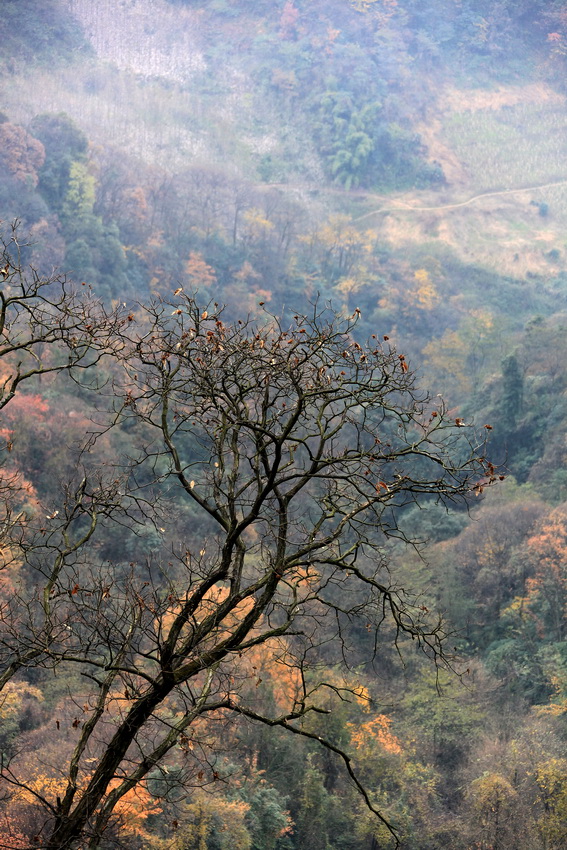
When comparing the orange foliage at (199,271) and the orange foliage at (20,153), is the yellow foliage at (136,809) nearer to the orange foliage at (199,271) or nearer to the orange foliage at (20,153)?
the orange foliage at (199,271)

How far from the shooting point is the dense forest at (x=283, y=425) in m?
6.97

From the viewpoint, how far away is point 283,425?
9.30 metres

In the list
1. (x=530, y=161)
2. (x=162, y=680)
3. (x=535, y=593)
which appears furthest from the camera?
(x=530, y=161)

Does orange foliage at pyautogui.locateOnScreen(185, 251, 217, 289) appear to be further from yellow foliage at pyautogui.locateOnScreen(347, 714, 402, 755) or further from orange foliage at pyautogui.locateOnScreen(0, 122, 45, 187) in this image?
yellow foliage at pyautogui.locateOnScreen(347, 714, 402, 755)

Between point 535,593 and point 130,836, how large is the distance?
1887 cm

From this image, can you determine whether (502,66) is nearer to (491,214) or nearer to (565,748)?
(491,214)

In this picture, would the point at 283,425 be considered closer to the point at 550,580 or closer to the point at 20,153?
the point at 550,580

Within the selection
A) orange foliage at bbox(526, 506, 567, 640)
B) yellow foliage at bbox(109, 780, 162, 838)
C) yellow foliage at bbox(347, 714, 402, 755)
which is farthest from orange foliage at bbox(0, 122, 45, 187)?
yellow foliage at bbox(109, 780, 162, 838)

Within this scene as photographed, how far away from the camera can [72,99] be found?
6819 cm

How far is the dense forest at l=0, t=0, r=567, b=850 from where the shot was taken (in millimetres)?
6973

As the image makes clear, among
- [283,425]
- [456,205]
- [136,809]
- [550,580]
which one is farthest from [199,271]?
[283,425]

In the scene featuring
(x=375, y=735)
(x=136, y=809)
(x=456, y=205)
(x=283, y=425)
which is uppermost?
(x=456, y=205)

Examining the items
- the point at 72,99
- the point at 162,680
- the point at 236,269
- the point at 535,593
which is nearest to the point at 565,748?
the point at 535,593

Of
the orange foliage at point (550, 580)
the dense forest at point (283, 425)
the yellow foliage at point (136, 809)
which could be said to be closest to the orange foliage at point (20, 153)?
the dense forest at point (283, 425)
